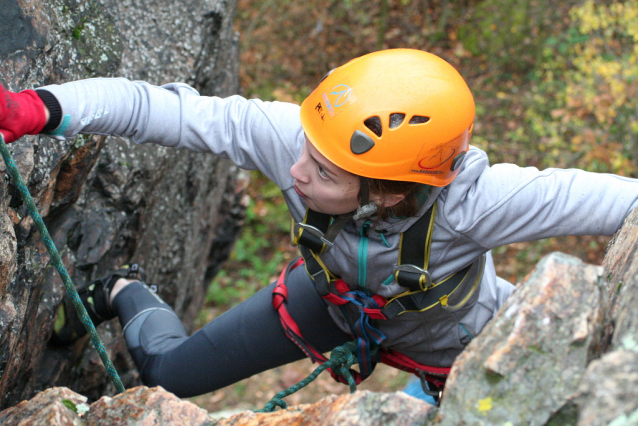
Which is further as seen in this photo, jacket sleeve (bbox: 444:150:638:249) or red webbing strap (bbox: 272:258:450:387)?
red webbing strap (bbox: 272:258:450:387)

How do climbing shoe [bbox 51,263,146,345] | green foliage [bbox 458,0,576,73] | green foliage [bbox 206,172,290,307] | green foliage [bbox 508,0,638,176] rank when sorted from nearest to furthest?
1. climbing shoe [bbox 51,263,146,345]
2. green foliage [bbox 508,0,638,176]
3. green foliage [bbox 206,172,290,307]
4. green foliage [bbox 458,0,576,73]

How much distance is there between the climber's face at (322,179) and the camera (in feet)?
6.61

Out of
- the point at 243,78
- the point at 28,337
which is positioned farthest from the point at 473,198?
the point at 243,78

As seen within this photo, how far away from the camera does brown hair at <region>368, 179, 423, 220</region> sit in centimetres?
205

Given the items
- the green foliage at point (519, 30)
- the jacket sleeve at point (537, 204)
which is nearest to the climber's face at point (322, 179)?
the jacket sleeve at point (537, 204)

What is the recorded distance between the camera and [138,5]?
3.27 meters

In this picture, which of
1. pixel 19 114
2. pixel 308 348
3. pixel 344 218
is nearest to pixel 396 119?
pixel 344 218

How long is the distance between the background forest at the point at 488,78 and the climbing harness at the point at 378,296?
304 centimetres

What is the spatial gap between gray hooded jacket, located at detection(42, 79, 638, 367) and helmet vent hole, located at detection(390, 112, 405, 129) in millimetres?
326

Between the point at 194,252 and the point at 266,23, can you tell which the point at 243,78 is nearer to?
the point at 266,23

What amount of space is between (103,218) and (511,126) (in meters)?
6.79

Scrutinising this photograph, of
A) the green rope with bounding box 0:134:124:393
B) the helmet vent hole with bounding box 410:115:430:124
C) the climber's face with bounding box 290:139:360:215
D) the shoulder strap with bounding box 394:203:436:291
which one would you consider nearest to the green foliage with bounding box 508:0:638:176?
the shoulder strap with bounding box 394:203:436:291

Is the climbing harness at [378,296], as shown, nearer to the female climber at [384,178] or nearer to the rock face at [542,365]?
the female climber at [384,178]

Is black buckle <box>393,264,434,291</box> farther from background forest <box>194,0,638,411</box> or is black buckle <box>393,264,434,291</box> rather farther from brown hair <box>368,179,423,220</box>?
background forest <box>194,0,638,411</box>
